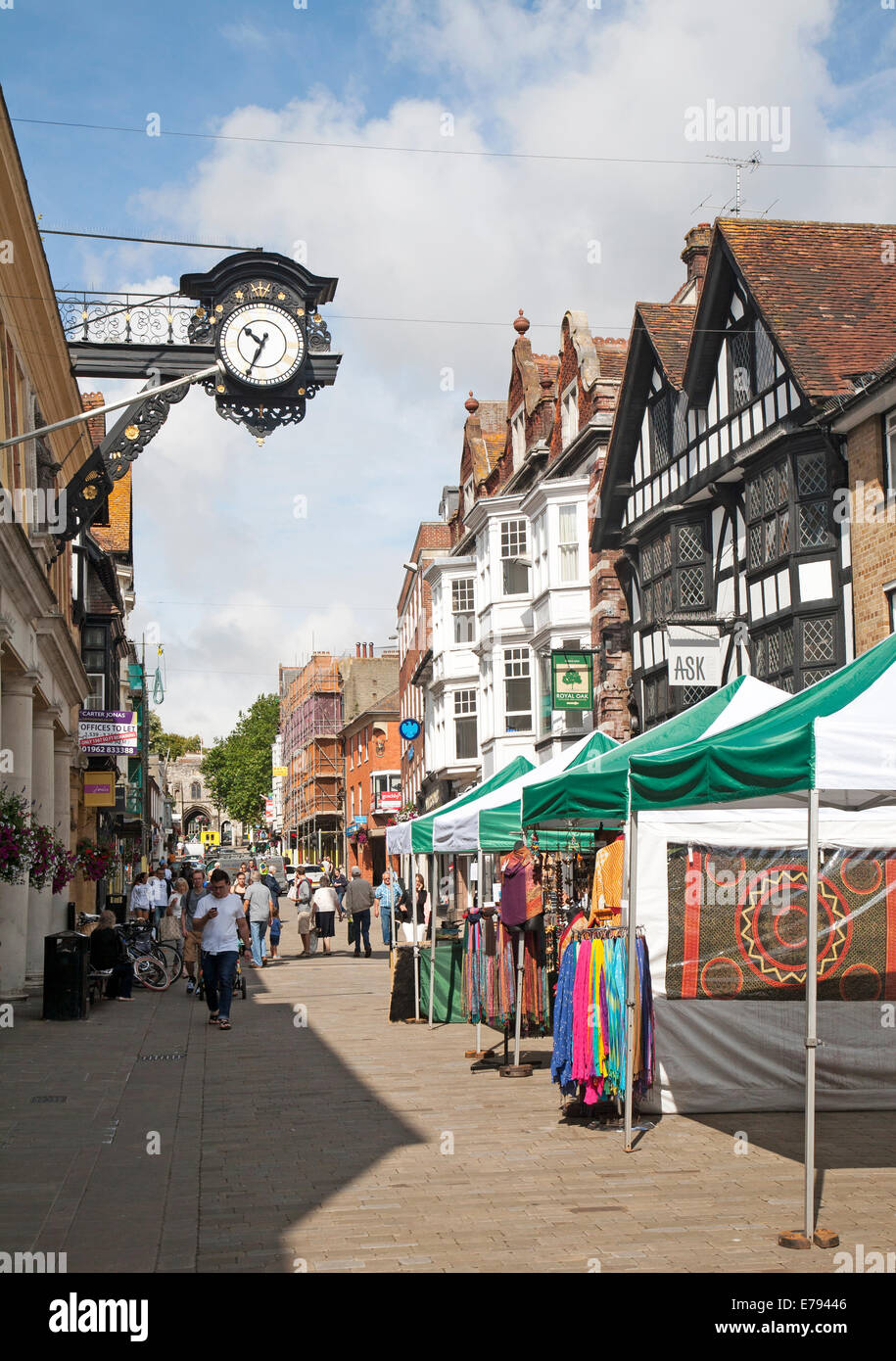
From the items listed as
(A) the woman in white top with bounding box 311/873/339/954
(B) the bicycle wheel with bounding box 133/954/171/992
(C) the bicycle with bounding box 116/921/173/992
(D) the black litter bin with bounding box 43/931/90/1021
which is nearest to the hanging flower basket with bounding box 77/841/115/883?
(C) the bicycle with bounding box 116/921/173/992

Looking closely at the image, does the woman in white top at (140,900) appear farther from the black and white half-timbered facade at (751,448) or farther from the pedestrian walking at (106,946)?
the black and white half-timbered facade at (751,448)

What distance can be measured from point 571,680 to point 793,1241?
27.1 metres

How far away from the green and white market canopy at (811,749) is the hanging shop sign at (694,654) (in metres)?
17.8

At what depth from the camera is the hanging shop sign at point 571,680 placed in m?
→ 33.3

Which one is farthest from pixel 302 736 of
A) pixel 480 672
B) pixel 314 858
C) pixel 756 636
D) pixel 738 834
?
pixel 738 834

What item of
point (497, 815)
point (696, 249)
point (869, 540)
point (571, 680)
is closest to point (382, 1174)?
point (497, 815)

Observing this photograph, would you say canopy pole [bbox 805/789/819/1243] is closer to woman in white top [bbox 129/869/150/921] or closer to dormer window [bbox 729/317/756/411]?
dormer window [bbox 729/317/756/411]

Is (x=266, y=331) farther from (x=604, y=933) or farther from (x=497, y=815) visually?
(x=604, y=933)

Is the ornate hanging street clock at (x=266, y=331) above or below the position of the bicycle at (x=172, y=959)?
above

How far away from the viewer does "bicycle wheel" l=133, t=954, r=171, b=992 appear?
909 inches

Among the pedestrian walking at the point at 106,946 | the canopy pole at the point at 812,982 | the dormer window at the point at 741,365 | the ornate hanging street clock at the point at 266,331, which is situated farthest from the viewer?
the dormer window at the point at 741,365

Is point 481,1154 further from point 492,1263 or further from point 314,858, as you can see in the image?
point 314,858

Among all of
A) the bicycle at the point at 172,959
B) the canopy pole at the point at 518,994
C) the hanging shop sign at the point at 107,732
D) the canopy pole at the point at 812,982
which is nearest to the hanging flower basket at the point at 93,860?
the bicycle at the point at 172,959

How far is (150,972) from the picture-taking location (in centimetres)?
2316
